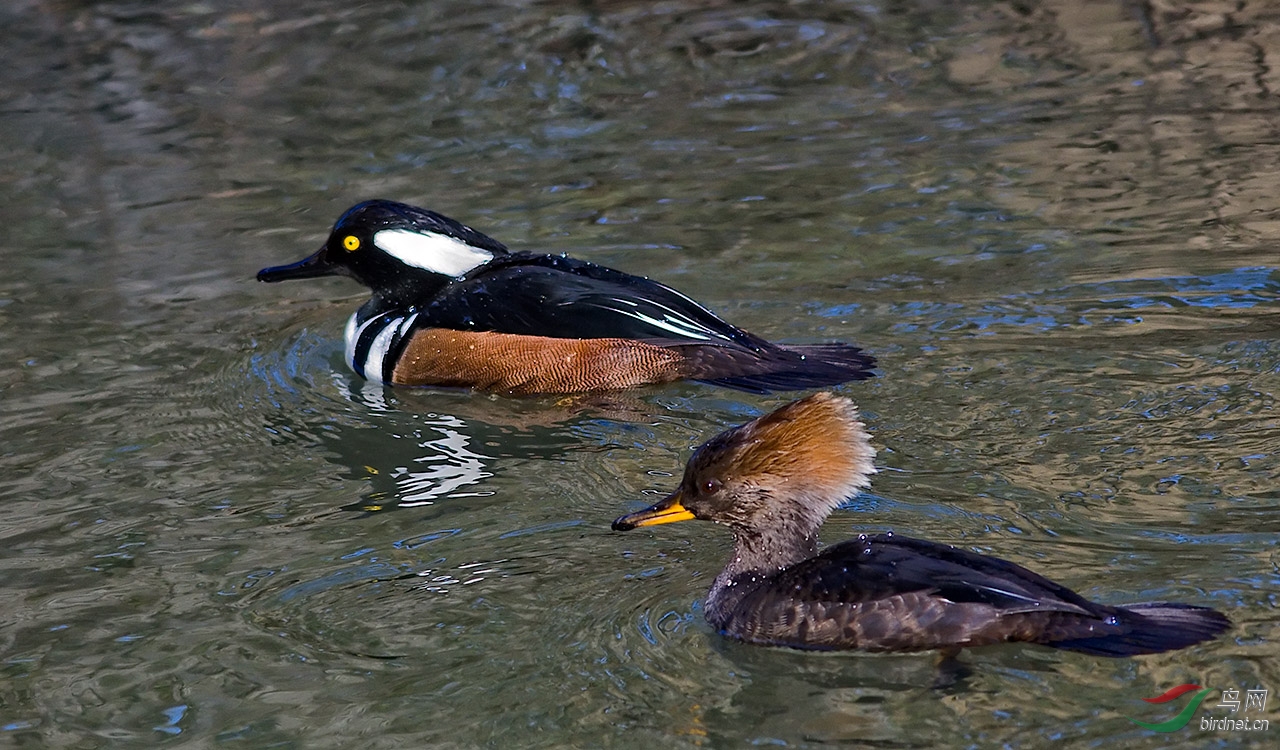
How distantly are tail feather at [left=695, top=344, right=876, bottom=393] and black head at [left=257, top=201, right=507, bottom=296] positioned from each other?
1574mm

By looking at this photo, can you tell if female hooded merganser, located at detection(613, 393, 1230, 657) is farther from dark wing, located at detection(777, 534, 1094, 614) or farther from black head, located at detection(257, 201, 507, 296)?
black head, located at detection(257, 201, 507, 296)

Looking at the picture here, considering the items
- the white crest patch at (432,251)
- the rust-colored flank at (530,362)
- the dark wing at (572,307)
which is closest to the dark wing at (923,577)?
the dark wing at (572,307)

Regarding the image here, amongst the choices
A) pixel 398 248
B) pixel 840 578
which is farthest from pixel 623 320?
pixel 840 578

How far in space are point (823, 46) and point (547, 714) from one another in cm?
822

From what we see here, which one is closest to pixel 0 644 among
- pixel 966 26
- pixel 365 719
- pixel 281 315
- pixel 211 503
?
pixel 211 503

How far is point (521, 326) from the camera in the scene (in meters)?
7.02

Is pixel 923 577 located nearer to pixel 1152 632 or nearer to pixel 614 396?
pixel 1152 632

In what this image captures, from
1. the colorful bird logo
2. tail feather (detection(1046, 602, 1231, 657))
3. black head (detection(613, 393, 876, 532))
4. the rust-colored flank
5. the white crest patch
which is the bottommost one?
the rust-colored flank

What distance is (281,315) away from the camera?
8.27 m

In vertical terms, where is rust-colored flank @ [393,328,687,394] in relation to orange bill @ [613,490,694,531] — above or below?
below

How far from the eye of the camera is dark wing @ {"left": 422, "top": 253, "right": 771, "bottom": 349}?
6750mm

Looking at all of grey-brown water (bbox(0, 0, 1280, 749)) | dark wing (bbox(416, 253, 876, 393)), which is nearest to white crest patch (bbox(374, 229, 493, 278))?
dark wing (bbox(416, 253, 876, 393))

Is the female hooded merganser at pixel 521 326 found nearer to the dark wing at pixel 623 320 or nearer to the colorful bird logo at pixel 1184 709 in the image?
the dark wing at pixel 623 320

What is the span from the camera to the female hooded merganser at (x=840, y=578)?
4.08 meters
